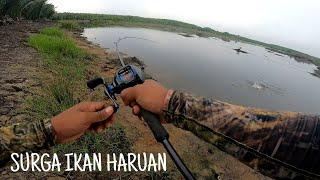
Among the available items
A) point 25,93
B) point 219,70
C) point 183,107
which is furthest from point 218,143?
point 219,70

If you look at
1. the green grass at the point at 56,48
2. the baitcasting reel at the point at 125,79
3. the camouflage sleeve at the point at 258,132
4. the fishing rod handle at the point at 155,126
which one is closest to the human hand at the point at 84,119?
the baitcasting reel at the point at 125,79

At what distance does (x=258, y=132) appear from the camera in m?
1.88

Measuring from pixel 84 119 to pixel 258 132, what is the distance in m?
1.18

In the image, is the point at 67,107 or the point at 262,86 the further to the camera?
the point at 262,86

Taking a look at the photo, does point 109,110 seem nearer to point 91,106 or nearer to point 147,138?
point 91,106

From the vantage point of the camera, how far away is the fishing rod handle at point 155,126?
6.92 feet

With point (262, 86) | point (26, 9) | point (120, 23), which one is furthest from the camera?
point (120, 23)

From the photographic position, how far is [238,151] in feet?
6.29

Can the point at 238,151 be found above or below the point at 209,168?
above

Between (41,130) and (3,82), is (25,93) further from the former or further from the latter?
(41,130)

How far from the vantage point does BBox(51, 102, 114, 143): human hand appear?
7.96 ft

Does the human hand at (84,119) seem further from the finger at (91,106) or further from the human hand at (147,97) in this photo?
the human hand at (147,97)

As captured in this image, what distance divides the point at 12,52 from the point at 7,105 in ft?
18.8

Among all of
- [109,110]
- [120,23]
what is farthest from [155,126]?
[120,23]
